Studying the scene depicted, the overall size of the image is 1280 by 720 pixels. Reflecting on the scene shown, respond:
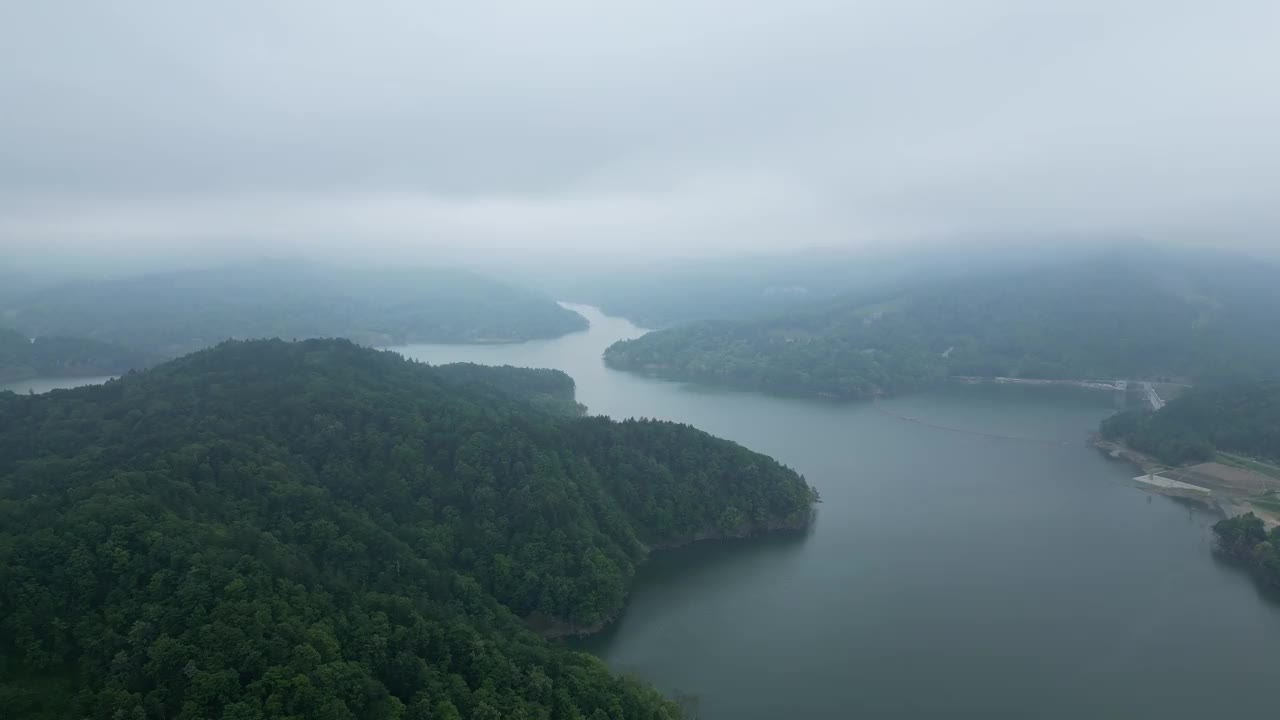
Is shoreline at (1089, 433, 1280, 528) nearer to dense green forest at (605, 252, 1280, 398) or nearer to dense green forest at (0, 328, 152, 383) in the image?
dense green forest at (605, 252, 1280, 398)

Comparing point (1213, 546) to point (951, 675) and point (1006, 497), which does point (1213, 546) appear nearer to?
point (1006, 497)

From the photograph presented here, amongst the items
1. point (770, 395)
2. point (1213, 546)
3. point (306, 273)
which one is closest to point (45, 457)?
point (1213, 546)

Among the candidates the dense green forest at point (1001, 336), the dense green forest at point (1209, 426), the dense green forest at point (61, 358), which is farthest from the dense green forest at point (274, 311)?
the dense green forest at point (1209, 426)

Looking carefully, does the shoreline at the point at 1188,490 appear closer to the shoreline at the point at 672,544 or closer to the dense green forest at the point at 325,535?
the shoreline at the point at 672,544

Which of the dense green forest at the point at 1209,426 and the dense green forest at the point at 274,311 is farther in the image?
the dense green forest at the point at 274,311

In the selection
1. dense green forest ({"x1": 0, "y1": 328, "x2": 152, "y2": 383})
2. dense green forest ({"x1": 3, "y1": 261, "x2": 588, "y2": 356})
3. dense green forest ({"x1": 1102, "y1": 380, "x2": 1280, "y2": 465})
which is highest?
dense green forest ({"x1": 1102, "y1": 380, "x2": 1280, "y2": 465})

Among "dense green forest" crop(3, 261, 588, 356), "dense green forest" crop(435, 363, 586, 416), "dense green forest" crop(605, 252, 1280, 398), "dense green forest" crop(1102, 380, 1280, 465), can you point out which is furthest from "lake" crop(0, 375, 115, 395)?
"dense green forest" crop(1102, 380, 1280, 465)
